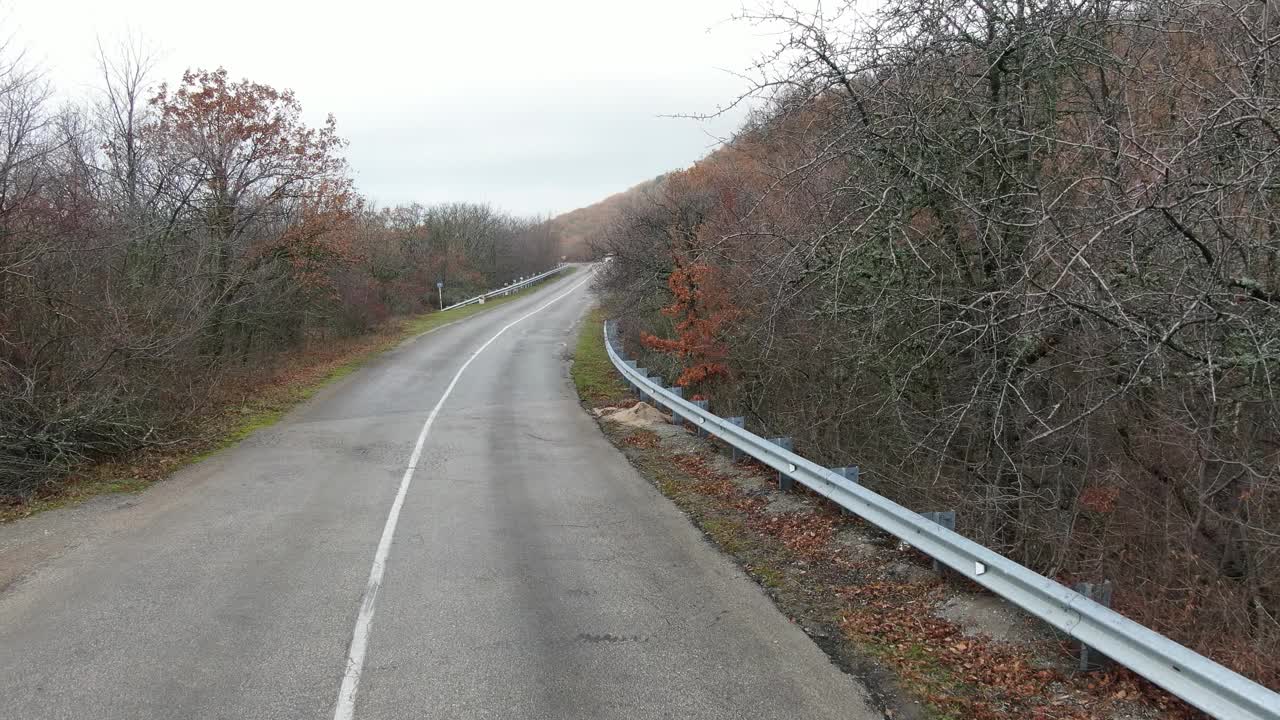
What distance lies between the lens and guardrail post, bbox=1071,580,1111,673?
4379 millimetres

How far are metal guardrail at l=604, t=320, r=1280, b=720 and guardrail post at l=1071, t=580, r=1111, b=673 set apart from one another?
0.06m

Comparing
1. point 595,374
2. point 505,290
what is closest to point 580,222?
point 505,290

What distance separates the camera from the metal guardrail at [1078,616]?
3438 mm

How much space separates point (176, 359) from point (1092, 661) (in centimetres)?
1307

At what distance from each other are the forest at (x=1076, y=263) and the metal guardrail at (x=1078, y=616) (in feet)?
2.23

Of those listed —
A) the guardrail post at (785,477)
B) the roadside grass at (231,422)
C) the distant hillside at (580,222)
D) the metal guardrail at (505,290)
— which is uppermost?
the distant hillside at (580,222)

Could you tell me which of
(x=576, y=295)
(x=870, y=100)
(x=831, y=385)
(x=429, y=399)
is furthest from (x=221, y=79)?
(x=576, y=295)

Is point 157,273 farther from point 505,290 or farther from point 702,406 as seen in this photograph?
point 505,290

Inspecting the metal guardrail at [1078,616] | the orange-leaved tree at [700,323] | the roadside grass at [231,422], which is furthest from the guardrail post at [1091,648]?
the roadside grass at [231,422]

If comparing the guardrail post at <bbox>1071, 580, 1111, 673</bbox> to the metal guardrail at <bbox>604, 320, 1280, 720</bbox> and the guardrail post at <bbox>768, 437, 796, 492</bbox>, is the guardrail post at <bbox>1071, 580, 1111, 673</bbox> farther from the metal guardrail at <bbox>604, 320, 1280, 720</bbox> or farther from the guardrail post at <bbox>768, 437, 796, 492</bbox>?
the guardrail post at <bbox>768, 437, 796, 492</bbox>

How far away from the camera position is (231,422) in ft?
46.8

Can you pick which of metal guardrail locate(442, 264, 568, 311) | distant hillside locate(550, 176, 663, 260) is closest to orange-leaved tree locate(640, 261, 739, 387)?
metal guardrail locate(442, 264, 568, 311)

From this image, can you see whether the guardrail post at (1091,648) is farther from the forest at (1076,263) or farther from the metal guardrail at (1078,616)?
the forest at (1076,263)

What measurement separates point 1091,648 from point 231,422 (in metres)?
13.9
